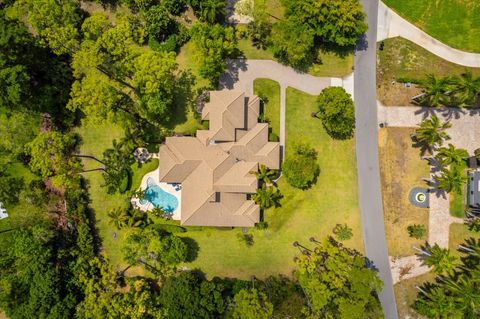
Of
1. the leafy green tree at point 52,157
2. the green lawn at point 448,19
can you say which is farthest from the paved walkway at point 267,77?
the leafy green tree at point 52,157

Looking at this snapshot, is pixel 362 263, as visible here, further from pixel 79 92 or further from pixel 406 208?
pixel 79 92

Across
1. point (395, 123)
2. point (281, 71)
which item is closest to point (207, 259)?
point (281, 71)

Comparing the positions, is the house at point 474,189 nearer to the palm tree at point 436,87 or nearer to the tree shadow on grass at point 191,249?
the palm tree at point 436,87

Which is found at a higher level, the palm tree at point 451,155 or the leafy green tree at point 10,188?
the palm tree at point 451,155

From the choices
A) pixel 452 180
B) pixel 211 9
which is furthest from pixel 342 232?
pixel 211 9

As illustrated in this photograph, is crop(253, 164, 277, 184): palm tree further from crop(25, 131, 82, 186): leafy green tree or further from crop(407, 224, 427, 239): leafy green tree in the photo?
crop(25, 131, 82, 186): leafy green tree

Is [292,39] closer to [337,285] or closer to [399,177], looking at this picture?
[399,177]
